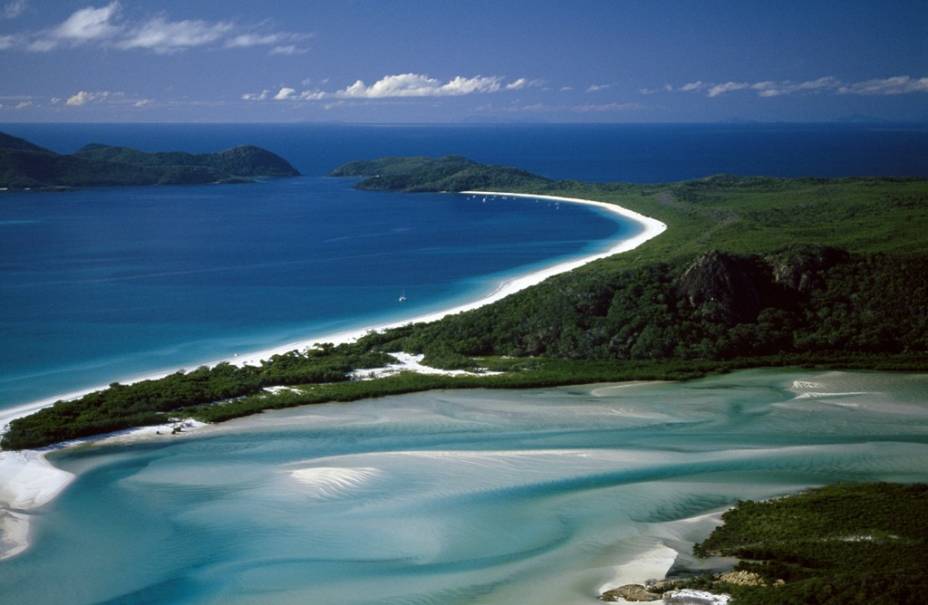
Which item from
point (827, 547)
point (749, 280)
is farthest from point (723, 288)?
point (827, 547)

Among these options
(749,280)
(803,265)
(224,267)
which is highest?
(803,265)

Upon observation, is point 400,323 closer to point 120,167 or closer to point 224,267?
point 224,267

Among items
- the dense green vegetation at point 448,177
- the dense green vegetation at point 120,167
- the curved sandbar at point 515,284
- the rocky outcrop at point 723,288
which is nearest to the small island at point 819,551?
the rocky outcrop at point 723,288

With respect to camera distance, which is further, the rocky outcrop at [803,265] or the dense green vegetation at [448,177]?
the dense green vegetation at [448,177]

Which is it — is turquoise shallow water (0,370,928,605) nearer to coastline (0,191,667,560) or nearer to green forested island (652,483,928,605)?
coastline (0,191,667,560)

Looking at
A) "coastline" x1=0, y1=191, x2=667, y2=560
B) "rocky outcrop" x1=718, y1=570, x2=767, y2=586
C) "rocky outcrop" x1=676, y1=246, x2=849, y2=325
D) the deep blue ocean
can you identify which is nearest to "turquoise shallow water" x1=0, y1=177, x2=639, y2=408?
the deep blue ocean

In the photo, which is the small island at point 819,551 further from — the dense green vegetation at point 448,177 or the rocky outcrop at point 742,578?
the dense green vegetation at point 448,177

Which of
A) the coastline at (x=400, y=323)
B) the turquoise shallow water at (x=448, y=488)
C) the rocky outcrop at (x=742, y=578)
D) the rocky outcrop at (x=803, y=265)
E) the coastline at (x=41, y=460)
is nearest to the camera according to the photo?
the rocky outcrop at (x=742, y=578)
